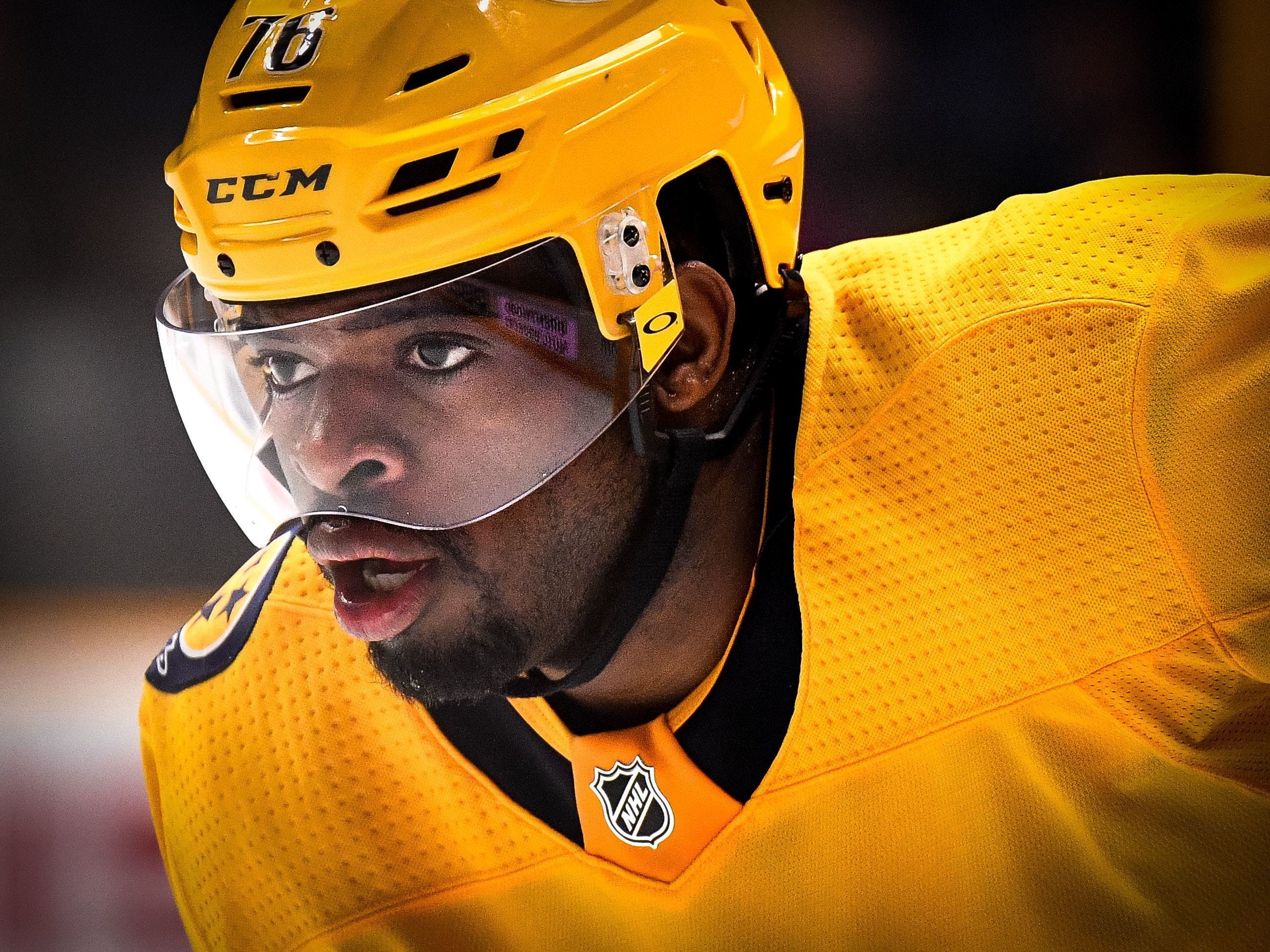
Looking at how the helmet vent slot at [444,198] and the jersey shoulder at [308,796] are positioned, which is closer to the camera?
the helmet vent slot at [444,198]

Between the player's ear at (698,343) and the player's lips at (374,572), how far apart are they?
0.26m

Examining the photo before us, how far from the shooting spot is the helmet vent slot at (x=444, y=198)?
103 cm

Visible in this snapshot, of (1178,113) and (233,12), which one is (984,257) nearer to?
(1178,113)

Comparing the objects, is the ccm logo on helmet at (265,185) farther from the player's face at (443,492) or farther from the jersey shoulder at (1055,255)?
the jersey shoulder at (1055,255)

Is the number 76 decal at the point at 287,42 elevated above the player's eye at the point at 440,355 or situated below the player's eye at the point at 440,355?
above

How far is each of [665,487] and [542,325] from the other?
0.73ft

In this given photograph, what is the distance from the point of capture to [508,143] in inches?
40.8

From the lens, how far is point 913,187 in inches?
73.4

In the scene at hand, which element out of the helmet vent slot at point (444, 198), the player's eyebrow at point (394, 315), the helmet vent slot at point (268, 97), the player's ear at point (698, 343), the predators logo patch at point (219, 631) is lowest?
the predators logo patch at point (219, 631)

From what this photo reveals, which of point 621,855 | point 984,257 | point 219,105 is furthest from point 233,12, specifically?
point 621,855

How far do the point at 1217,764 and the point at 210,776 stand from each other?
1.04m

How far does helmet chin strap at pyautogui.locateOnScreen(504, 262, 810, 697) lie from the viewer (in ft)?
3.97

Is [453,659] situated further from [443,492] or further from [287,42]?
[287,42]

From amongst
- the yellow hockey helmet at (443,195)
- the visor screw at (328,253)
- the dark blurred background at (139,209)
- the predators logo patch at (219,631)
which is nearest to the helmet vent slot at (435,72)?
the yellow hockey helmet at (443,195)
